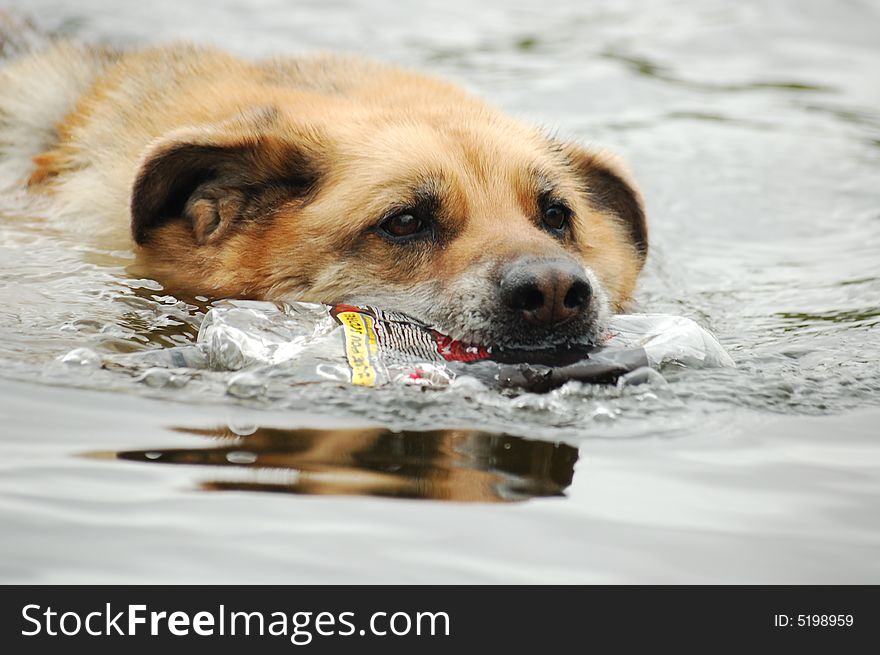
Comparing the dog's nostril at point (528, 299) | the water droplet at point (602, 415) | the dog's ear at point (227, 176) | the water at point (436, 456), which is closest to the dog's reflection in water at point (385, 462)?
the water at point (436, 456)

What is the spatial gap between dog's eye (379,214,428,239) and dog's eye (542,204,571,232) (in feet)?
2.10

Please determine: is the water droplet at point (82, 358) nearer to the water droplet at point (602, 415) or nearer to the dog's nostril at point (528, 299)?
the dog's nostril at point (528, 299)

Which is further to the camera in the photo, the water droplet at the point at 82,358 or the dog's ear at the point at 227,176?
the dog's ear at the point at 227,176

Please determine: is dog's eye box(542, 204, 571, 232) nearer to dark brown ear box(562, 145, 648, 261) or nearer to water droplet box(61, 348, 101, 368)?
dark brown ear box(562, 145, 648, 261)

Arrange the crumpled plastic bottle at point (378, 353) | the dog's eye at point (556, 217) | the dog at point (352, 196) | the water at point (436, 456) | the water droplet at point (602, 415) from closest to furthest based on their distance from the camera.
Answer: the water at point (436, 456)
the water droplet at point (602, 415)
the crumpled plastic bottle at point (378, 353)
the dog at point (352, 196)
the dog's eye at point (556, 217)

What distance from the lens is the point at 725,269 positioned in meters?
6.93

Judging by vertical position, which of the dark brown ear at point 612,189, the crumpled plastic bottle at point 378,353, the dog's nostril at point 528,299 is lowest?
the crumpled plastic bottle at point 378,353

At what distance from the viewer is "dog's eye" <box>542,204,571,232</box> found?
5.17 m

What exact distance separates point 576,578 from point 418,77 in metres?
3.68

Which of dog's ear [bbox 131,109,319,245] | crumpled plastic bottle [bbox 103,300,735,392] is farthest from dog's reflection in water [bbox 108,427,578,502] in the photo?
dog's ear [bbox 131,109,319,245]

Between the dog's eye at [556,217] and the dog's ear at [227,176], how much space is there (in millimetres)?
995

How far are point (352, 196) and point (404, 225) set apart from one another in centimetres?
24

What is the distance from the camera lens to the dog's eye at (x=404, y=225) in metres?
4.77

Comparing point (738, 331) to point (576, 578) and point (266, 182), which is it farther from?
point (576, 578)
